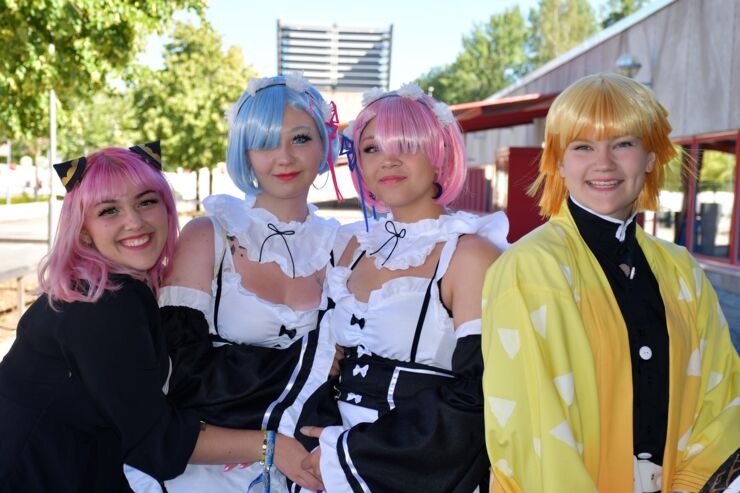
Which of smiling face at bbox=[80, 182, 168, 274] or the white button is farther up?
smiling face at bbox=[80, 182, 168, 274]

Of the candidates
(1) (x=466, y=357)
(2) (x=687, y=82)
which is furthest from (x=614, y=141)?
(2) (x=687, y=82)

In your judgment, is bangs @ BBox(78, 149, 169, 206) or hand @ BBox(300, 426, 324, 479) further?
bangs @ BBox(78, 149, 169, 206)

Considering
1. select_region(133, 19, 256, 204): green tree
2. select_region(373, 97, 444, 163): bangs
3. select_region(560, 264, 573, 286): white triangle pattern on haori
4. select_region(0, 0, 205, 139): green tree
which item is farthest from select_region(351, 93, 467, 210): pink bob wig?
select_region(133, 19, 256, 204): green tree

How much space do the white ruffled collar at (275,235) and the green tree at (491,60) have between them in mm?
64064

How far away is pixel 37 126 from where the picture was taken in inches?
371

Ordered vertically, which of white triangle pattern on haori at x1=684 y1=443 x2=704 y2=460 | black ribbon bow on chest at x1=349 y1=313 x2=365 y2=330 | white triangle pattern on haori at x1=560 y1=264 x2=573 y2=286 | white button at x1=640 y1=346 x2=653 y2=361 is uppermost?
white triangle pattern on haori at x1=560 y1=264 x2=573 y2=286

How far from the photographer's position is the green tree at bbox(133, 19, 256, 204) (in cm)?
2489

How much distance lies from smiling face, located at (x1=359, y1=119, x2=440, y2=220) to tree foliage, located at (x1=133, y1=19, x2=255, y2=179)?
23.7m

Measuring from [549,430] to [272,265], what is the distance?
1084 mm

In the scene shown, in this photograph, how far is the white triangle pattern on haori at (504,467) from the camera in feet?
5.44

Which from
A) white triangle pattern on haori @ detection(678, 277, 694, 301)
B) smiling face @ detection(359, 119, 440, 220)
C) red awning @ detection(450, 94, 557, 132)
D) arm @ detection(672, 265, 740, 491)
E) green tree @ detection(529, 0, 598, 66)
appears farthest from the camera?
green tree @ detection(529, 0, 598, 66)

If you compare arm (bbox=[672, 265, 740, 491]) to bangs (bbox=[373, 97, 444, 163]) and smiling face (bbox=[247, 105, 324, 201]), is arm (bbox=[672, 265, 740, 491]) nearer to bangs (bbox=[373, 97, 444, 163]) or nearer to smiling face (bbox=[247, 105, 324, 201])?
bangs (bbox=[373, 97, 444, 163])

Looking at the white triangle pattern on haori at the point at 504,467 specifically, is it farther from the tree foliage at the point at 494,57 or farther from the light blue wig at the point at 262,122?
the tree foliage at the point at 494,57

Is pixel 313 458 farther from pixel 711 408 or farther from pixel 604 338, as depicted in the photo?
pixel 711 408
